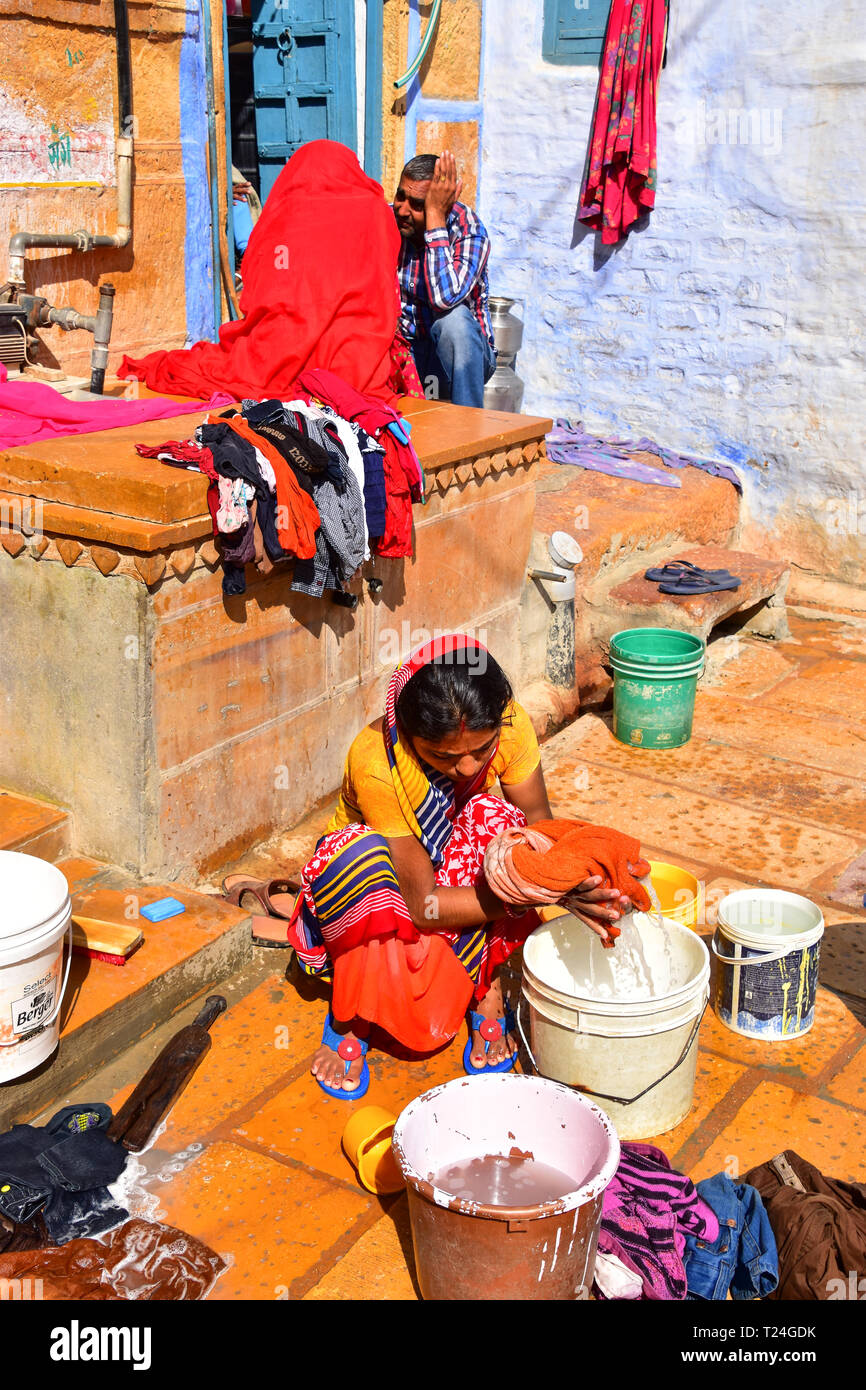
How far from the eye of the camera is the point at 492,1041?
3461 millimetres

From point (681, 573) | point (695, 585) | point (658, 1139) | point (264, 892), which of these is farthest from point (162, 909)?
point (681, 573)

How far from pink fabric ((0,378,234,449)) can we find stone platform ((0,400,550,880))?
0.38 feet

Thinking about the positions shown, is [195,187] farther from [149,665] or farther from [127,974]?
[127,974]

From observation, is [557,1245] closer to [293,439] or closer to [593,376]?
[293,439]

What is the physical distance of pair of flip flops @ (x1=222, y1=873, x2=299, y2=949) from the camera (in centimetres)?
393

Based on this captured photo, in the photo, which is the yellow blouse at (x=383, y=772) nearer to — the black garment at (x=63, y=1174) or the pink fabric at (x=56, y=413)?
the black garment at (x=63, y=1174)

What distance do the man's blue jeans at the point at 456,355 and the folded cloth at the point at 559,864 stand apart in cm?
390

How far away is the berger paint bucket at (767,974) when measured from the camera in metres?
3.48

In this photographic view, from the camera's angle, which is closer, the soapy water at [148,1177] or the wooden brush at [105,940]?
the soapy water at [148,1177]

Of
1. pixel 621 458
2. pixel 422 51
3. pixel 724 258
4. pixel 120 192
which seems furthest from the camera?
pixel 621 458

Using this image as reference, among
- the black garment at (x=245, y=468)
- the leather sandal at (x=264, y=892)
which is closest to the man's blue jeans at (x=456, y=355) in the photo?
the black garment at (x=245, y=468)

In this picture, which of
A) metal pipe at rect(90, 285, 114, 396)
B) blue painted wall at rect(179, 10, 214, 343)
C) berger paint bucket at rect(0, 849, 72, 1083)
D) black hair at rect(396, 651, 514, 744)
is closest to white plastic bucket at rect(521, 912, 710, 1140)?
black hair at rect(396, 651, 514, 744)

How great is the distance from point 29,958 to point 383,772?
960 mm

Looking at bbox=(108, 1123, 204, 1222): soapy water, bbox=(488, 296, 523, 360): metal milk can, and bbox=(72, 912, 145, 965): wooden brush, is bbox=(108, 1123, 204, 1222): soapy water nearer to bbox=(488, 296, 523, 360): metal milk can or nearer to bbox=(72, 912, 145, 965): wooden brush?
bbox=(72, 912, 145, 965): wooden brush
